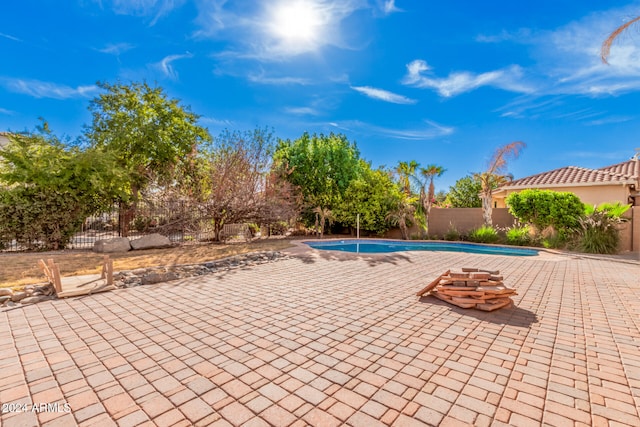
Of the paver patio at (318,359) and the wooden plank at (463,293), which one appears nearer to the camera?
the paver patio at (318,359)

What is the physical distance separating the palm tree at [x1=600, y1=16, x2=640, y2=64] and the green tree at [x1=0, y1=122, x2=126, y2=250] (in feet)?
49.5

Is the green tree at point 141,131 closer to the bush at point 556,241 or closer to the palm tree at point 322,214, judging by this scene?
the palm tree at point 322,214

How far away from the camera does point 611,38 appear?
24.0 feet

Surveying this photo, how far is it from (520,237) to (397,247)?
5.65 m

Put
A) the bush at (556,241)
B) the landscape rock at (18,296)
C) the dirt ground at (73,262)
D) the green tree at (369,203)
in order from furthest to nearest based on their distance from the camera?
the green tree at (369,203), the bush at (556,241), the dirt ground at (73,262), the landscape rock at (18,296)

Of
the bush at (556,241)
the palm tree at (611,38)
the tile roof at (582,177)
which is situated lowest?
the bush at (556,241)

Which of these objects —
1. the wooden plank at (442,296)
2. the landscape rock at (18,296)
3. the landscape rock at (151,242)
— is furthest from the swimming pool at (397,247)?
the landscape rock at (18,296)

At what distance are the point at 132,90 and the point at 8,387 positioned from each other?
1505 cm

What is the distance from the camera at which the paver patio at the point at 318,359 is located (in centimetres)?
208

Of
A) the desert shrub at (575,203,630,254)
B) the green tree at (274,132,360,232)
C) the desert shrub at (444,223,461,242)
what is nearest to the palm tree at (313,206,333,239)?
the green tree at (274,132,360,232)

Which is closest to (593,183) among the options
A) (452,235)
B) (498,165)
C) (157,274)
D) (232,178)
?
(498,165)

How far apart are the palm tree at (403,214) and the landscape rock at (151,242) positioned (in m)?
11.1

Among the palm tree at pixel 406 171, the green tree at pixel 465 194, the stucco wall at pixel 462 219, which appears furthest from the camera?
the green tree at pixel 465 194

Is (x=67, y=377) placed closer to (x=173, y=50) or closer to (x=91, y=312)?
(x=91, y=312)
